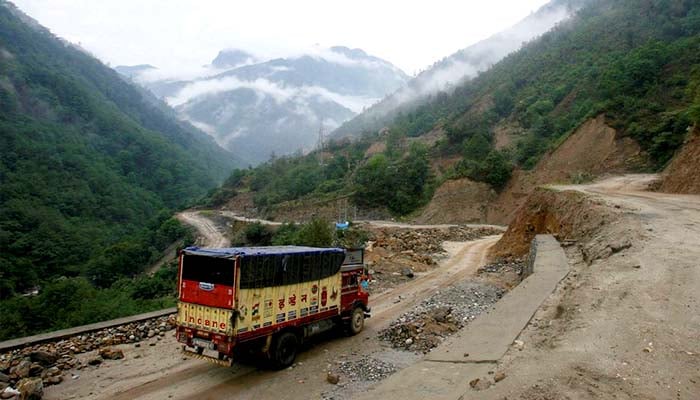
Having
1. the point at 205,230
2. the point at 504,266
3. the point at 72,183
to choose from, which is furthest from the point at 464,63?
the point at 504,266

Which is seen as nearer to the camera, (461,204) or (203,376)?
(203,376)

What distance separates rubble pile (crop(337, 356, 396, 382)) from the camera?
952 cm

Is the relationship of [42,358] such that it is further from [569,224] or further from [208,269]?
[569,224]

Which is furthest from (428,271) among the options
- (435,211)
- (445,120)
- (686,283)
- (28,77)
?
(28,77)

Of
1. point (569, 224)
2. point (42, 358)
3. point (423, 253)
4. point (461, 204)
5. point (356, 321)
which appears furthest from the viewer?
point (461, 204)

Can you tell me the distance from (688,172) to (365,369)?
22761mm

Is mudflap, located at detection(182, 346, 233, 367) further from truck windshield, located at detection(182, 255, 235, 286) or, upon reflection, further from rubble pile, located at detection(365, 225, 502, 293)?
rubble pile, located at detection(365, 225, 502, 293)

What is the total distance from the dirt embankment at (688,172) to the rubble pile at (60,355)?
2550 cm

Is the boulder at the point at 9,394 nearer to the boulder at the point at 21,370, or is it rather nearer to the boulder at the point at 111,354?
the boulder at the point at 21,370

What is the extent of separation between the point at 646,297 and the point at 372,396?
6048mm

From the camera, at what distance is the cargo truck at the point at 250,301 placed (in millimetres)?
8914

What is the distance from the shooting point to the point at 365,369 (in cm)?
996

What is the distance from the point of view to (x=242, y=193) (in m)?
97.3

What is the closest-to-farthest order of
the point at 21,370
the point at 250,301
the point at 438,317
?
the point at 250,301, the point at 21,370, the point at 438,317
